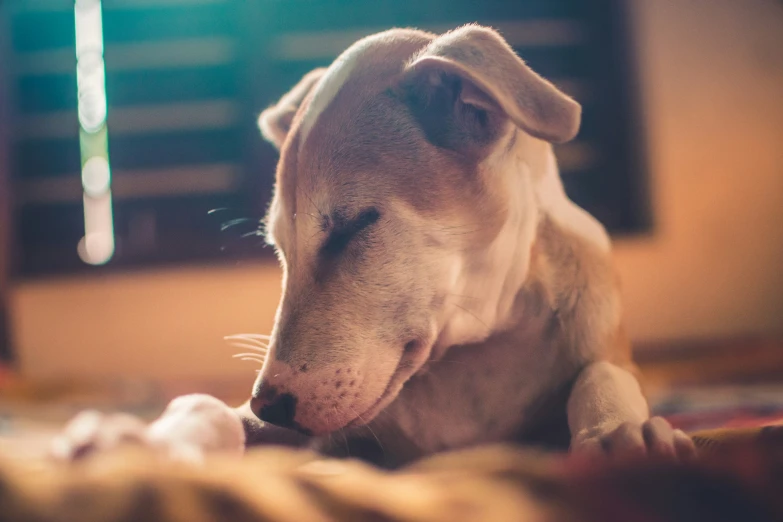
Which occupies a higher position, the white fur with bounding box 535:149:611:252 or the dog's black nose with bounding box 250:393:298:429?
the white fur with bounding box 535:149:611:252

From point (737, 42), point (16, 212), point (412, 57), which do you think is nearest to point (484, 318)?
point (412, 57)

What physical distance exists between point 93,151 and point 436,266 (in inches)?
104

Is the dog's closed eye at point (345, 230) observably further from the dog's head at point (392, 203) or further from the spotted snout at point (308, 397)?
the spotted snout at point (308, 397)

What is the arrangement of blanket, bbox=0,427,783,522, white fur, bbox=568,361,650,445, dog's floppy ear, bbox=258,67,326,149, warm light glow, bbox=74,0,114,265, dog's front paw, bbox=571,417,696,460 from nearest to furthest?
blanket, bbox=0,427,783,522 → dog's front paw, bbox=571,417,696,460 → white fur, bbox=568,361,650,445 → dog's floppy ear, bbox=258,67,326,149 → warm light glow, bbox=74,0,114,265

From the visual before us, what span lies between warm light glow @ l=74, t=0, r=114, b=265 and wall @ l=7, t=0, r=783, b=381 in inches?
7.6

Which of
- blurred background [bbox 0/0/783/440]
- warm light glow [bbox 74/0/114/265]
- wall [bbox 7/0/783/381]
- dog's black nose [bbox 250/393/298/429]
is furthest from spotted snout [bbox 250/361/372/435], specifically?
warm light glow [bbox 74/0/114/265]

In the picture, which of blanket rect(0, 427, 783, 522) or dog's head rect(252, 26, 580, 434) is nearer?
blanket rect(0, 427, 783, 522)

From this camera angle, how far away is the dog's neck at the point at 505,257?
2.60 ft

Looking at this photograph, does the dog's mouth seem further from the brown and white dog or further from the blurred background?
the blurred background

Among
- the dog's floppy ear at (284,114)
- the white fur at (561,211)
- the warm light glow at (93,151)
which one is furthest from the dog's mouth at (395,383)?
the warm light glow at (93,151)

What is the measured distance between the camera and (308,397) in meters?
0.67

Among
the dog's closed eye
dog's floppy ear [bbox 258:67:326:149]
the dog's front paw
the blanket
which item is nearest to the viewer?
the blanket

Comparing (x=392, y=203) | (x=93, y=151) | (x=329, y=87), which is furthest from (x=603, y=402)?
(x=93, y=151)

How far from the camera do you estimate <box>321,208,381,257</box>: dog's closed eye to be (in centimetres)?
77
